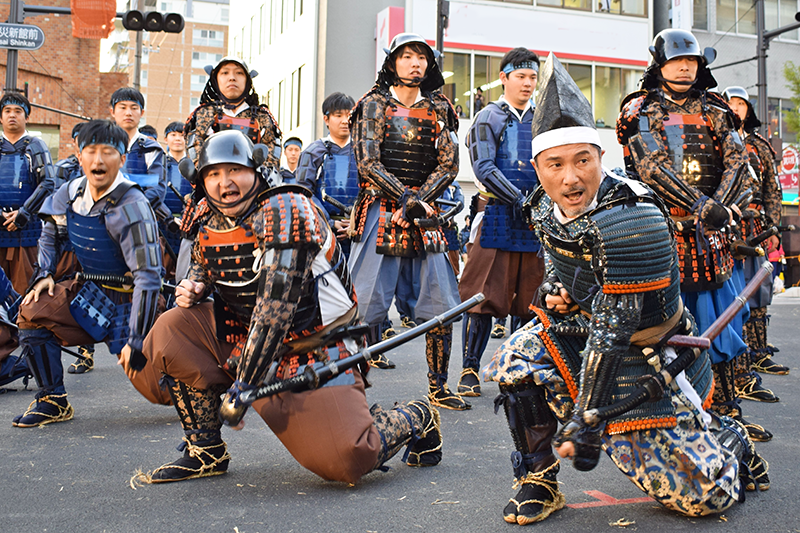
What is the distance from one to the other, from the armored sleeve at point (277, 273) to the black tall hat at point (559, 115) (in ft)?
3.24

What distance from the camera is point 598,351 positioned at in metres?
2.59

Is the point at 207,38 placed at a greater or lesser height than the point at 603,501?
greater

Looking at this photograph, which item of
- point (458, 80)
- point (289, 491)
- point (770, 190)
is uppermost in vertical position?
point (458, 80)

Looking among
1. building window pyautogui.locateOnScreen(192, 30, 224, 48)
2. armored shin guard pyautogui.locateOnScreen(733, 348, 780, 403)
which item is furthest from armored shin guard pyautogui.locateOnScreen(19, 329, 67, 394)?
building window pyautogui.locateOnScreen(192, 30, 224, 48)

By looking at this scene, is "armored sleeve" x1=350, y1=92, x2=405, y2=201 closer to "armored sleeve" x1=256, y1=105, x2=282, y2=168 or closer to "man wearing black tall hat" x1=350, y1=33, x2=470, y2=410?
"man wearing black tall hat" x1=350, y1=33, x2=470, y2=410

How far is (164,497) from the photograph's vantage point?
3143 mm

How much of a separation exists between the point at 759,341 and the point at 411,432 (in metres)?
3.81

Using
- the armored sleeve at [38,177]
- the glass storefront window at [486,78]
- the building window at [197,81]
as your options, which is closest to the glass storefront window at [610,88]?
the glass storefront window at [486,78]

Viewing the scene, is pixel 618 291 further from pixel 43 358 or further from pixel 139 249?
pixel 43 358

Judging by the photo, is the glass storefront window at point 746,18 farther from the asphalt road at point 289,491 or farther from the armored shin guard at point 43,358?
the armored shin guard at point 43,358

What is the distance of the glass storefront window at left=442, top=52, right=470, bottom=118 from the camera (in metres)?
21.8

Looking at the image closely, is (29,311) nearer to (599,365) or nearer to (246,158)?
(246,158)

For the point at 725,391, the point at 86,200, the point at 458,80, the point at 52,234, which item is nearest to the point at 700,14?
the point at 458,80

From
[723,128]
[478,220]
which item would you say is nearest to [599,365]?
[723,128]
